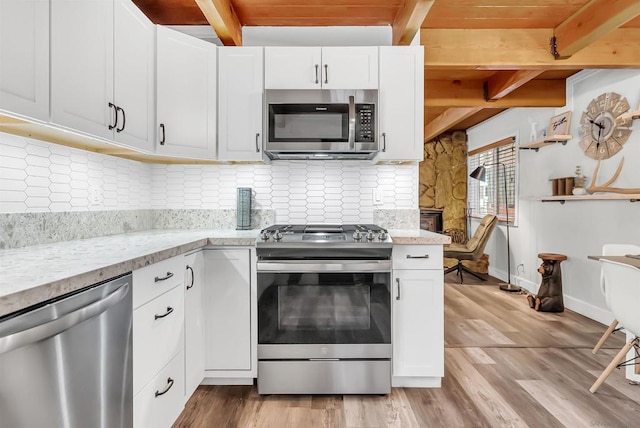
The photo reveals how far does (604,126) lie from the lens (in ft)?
10.7

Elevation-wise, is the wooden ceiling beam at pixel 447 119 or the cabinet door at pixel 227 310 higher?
the wooden ceiling beam at pixel 447 119

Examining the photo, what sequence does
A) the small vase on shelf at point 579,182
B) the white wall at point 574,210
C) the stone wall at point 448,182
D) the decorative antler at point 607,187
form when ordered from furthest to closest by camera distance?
the stone wall at point 448,182 → the small vase on shelf at point 579,182 → the white wall at point 574,210 → the decorative antler at point 607,187

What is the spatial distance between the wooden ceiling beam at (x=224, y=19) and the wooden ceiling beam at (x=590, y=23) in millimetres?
2479

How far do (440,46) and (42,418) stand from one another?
3.22 metres

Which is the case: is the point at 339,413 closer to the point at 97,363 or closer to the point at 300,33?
the point at 97,363

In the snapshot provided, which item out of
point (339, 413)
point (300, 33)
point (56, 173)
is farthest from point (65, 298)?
point (300, 33)

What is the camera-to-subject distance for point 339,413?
1.89 m

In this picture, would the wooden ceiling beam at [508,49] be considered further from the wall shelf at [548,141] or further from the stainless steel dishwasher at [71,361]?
the stainless steel dishwasher at [71,361]

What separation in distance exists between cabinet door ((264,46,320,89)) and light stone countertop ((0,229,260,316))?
1.23 m

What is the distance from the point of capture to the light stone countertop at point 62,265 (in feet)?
2.70

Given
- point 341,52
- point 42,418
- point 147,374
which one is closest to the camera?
point 42,418

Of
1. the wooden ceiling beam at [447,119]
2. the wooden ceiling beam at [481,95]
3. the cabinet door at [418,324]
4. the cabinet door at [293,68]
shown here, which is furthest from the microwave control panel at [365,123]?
the wooden ceiling beam at [447,119]

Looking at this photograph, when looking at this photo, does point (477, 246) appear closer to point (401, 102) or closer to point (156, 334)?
point (401, 102)

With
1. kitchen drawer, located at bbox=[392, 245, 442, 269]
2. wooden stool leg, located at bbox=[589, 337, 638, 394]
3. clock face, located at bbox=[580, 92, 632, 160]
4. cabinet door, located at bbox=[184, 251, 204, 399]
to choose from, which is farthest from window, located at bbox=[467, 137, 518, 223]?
cabinet door, located at bbox=[184, 251, 204, 399]
